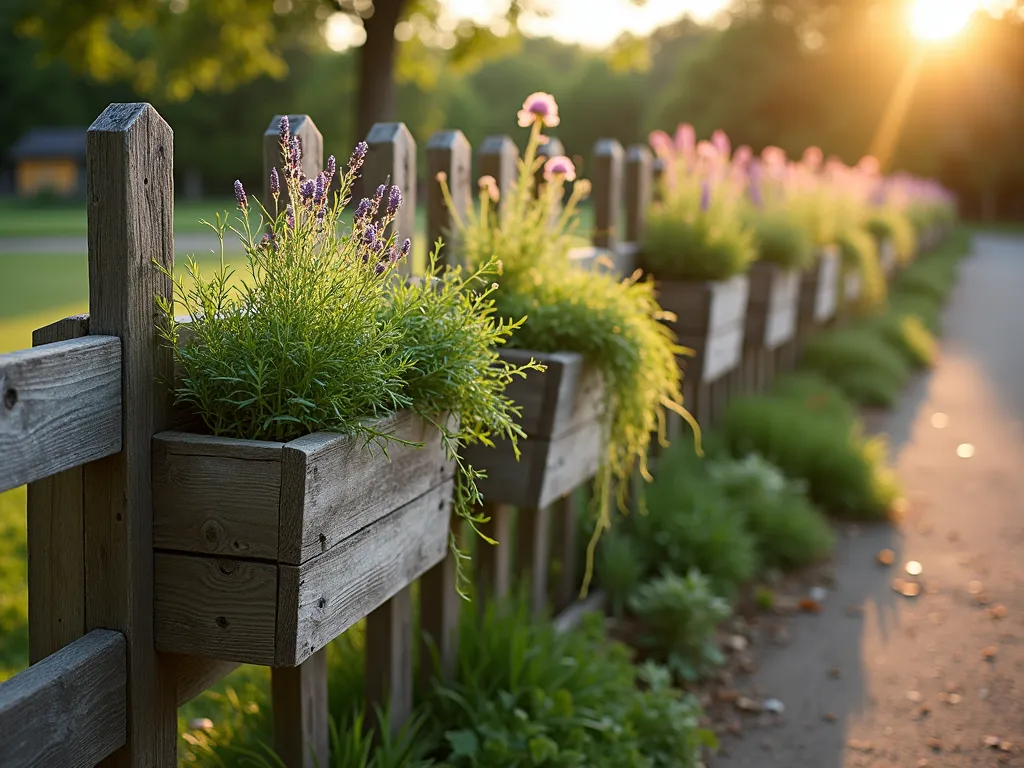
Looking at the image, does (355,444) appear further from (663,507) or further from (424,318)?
(663,507)

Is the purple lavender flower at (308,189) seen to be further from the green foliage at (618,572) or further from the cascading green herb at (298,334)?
the green foliage at (618,572)

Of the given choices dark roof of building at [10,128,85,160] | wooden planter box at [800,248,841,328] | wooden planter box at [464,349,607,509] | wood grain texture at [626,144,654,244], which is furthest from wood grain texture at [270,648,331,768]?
Answer: dark roof of building at [10,128,85,160]

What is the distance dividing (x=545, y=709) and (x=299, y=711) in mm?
766

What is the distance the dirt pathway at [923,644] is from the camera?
3482 mm

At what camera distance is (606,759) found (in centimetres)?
284

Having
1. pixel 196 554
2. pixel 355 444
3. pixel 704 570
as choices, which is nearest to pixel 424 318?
pixel 355 444

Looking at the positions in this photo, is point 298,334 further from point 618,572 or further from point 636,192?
point 636,192

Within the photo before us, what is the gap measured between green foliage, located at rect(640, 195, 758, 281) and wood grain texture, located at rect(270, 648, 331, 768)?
9.72ft

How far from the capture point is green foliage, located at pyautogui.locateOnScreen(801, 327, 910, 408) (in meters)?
8.47

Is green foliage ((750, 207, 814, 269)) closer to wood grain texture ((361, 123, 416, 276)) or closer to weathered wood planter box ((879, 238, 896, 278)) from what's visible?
wood grain texture ((361, 123, 416, 276))

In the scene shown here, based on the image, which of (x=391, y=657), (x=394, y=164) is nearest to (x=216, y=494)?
(x=391, y=657)

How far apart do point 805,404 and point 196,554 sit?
218 inches

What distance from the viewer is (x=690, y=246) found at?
4.87m

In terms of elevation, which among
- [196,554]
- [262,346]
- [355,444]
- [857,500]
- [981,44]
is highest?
[981,44]
